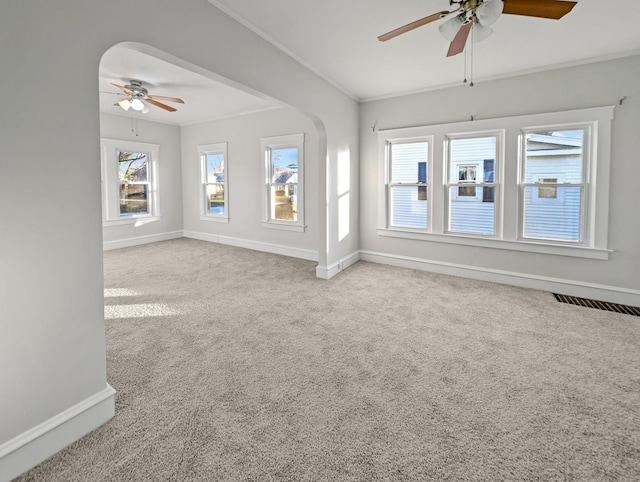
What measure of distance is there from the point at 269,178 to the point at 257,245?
1366 mm

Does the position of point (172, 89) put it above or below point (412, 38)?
above

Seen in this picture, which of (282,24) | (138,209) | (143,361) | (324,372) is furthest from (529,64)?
(138,209)

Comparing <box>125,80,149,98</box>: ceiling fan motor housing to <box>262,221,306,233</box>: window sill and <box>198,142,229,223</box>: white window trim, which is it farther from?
<box>262,221,306,233</box>: window sill

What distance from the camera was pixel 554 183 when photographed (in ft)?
12.9

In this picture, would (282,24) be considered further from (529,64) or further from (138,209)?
(138,209)

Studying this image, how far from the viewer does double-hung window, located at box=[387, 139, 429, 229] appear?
4.90m

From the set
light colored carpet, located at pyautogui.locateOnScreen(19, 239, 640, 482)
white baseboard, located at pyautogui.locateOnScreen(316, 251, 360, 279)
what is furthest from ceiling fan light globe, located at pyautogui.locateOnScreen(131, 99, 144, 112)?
white baseboard, located at pyautogui.locateOnScreen(316, 251, 360, 279)

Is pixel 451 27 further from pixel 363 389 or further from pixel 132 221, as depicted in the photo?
pixel 132 221

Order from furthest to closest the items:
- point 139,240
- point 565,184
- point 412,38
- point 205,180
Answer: point 205,180, point 139,240, point 565,184, point 412,38

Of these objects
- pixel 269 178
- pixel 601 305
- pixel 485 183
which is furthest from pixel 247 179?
pixel 601 305

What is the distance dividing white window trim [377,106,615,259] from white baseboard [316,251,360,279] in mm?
618

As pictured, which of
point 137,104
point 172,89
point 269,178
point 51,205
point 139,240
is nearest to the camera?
point 51,205

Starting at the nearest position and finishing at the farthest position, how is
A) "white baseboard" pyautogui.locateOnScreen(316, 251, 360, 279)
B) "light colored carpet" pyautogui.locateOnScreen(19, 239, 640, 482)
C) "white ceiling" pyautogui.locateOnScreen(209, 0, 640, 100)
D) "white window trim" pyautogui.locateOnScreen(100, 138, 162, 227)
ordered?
"light colored carpet" pyautogui.locateOnScreen(19, 239, 640, 482) < "white ceiling" pyautogui.locateOnScreen(209, 0, 640, 100) < "white baseboard" pyautogui.locateOnScreen(316, 251, 360, 279) < "white window trim" pyautogui.locateOnScreen(100, 138, 162, 227)

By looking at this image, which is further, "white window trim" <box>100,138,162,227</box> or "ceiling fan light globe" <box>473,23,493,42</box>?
"white window trim" <box>100,138,162,227</box>
